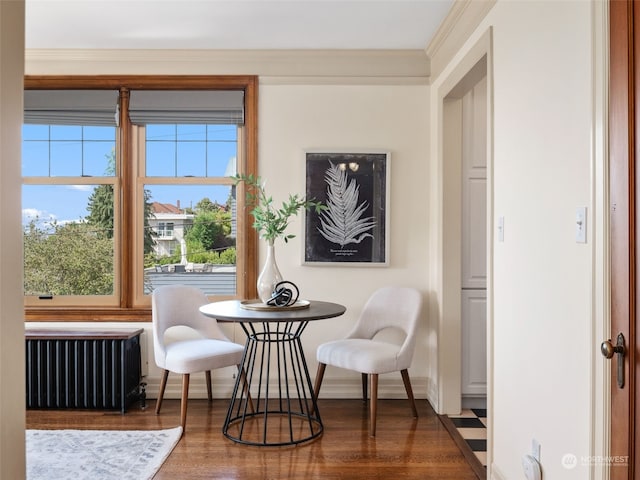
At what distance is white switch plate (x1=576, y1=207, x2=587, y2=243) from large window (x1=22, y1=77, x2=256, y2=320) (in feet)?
8.78

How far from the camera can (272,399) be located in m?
3.99

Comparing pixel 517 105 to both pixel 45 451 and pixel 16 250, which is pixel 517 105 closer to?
pixel 16 250

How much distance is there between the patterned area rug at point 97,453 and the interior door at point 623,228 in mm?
2163

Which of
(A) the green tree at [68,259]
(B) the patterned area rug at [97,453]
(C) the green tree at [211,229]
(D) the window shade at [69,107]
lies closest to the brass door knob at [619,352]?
(B) the patterned area rug at [97,453]

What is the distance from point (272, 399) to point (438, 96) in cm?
255

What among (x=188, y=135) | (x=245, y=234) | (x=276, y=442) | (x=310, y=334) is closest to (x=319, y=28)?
(x=188, y=135)

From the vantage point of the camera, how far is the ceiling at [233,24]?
3.19 metres

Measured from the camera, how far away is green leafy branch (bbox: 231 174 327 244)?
3.50 m

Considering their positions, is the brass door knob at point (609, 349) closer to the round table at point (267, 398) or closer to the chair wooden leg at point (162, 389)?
the round table at point (267, 398)

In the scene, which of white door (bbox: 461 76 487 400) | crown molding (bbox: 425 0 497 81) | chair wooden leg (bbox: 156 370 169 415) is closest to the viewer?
crown molding (bbox: 425 0 497 81)

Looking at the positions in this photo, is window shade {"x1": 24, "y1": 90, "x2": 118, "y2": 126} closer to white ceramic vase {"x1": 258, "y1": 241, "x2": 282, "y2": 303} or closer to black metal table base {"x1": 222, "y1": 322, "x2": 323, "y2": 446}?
white ceramic vase {"x1": 258, "y1": 241, "x2": 282, "y2": 303}

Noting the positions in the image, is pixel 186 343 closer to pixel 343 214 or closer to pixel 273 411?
pixel 273 411

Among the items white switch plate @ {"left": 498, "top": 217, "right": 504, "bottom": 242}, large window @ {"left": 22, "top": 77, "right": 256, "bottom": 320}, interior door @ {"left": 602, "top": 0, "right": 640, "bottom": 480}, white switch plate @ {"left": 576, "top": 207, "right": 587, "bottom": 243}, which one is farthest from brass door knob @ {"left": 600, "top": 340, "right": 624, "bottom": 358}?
large window @ {"left": 22, "top": 77, "right": 256, "bottom": 320}

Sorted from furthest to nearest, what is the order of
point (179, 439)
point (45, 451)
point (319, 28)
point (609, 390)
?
point (319, 28) < point (179, 439) < point (45, 451) < point (609, 390)
